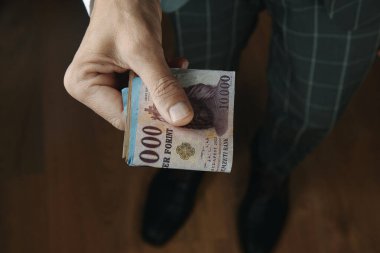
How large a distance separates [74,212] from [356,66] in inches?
31.5

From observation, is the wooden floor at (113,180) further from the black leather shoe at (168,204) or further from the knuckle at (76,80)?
the knuckle at (76,80)

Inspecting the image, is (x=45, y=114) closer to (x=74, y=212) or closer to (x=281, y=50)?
(x=74, y=212)

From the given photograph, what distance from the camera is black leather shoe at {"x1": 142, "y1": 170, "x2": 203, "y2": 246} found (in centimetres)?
111

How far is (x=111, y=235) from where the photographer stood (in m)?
1.12

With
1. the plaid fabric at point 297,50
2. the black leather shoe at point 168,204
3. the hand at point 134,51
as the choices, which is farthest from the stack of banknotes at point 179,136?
the black leather shoe at point 168,204

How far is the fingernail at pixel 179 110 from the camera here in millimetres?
558

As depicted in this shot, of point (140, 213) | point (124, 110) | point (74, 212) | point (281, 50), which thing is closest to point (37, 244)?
point (74, 212)

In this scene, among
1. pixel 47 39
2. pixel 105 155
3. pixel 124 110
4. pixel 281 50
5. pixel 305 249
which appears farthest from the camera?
pixel 47 39

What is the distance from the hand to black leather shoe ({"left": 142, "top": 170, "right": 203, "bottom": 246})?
0.56 metres

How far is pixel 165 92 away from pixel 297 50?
363 millimetres

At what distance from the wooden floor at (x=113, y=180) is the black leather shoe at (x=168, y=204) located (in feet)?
0.08

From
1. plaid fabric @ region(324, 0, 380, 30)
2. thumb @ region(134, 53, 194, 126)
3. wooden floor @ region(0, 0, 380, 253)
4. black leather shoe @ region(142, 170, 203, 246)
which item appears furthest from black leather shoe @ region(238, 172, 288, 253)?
thumb @ region(134, 53, 194, 126)

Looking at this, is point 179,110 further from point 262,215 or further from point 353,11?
point 262,215

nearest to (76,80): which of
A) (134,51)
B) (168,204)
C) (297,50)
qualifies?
(134,51)
